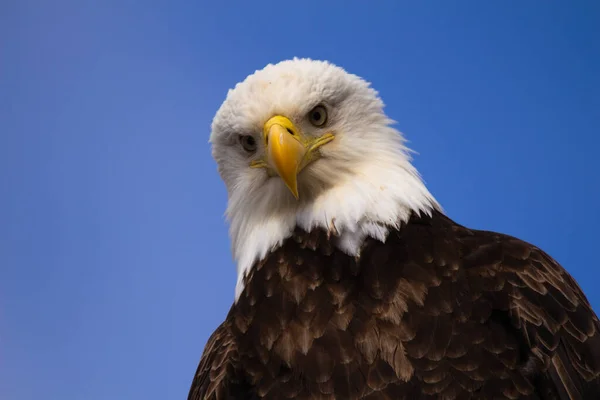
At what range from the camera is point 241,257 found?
3713mm

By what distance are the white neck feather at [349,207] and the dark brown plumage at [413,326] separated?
0.30 feet

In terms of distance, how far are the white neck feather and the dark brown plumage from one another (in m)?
0.09

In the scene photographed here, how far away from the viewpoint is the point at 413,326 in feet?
9.78

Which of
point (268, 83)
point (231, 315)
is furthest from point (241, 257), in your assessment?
point (268, 83)

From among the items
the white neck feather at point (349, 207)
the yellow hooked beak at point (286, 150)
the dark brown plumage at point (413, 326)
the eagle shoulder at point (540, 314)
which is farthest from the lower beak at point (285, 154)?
the eagle shoulder at point (540, 314)

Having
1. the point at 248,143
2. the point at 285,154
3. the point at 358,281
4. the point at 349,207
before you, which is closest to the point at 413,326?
the point at 358,281

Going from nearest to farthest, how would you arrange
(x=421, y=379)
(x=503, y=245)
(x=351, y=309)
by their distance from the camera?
(x=421, y=379) → (x=351, y=309) → (x=503, y=245)

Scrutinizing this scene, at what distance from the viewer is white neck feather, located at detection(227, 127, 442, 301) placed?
3.40m

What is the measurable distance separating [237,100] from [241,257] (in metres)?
0.84

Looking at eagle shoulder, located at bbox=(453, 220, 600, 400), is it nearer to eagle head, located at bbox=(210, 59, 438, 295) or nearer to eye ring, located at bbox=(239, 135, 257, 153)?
eagle head, located at bbox=(210, 59, 438, 295)

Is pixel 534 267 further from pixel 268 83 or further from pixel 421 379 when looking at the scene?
pixel 268 83

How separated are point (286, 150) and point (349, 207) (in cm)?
→ 44

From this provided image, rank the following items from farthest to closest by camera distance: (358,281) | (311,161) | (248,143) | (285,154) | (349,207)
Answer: (248,143) → (311,161) → (349,207) → (285,154) → (358,281)

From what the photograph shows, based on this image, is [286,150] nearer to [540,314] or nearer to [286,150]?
[286,150]
